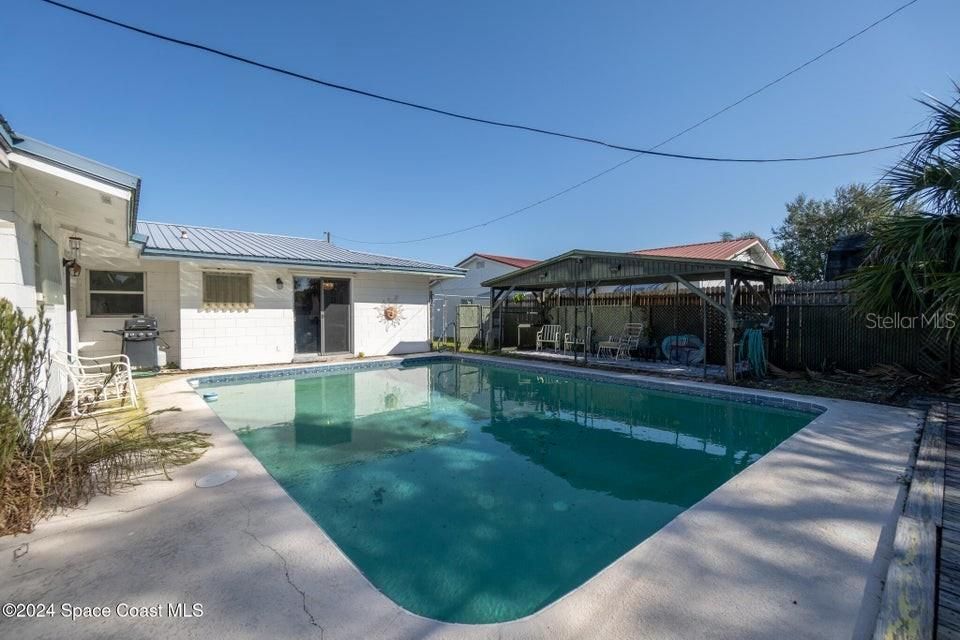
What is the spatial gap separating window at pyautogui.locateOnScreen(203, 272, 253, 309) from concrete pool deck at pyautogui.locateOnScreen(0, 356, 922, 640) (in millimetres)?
7512

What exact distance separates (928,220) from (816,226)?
17788 mm

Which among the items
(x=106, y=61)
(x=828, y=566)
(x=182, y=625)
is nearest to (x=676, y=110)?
(x=828, y=566)

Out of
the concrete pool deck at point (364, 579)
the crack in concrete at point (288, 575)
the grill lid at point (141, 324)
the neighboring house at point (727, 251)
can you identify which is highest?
the neighboring house at point (727, 251)

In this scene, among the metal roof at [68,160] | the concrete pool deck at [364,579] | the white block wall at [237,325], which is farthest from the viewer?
the white block wall at [237,325]

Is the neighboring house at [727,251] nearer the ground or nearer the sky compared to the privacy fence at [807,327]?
nearer the sky

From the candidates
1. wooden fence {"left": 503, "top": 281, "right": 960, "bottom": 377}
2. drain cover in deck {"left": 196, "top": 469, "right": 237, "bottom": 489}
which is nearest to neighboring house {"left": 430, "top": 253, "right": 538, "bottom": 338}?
wooden fence {"left": 503, "top": 281, "right": 960, "bottom": 377}

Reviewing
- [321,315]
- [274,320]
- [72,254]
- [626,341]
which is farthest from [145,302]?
[626,341]

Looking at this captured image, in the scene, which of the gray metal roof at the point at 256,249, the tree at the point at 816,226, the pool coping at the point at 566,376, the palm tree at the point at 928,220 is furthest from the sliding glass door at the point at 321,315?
the tree at the point at 816,226

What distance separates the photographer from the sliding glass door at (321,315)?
430 inches

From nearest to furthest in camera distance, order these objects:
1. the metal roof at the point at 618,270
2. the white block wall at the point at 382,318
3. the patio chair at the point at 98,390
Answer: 1. the patio chair at the point at 98,390
2. the metal roof at the point at 618,270
3. the white block wall at the point at 382,318

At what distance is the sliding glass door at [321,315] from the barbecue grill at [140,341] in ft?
9.83

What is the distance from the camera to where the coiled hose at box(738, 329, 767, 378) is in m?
8.20

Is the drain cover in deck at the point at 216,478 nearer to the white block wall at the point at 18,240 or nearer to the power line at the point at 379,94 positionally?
the white block wall at the point at 18,240

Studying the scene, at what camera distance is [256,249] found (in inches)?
412
